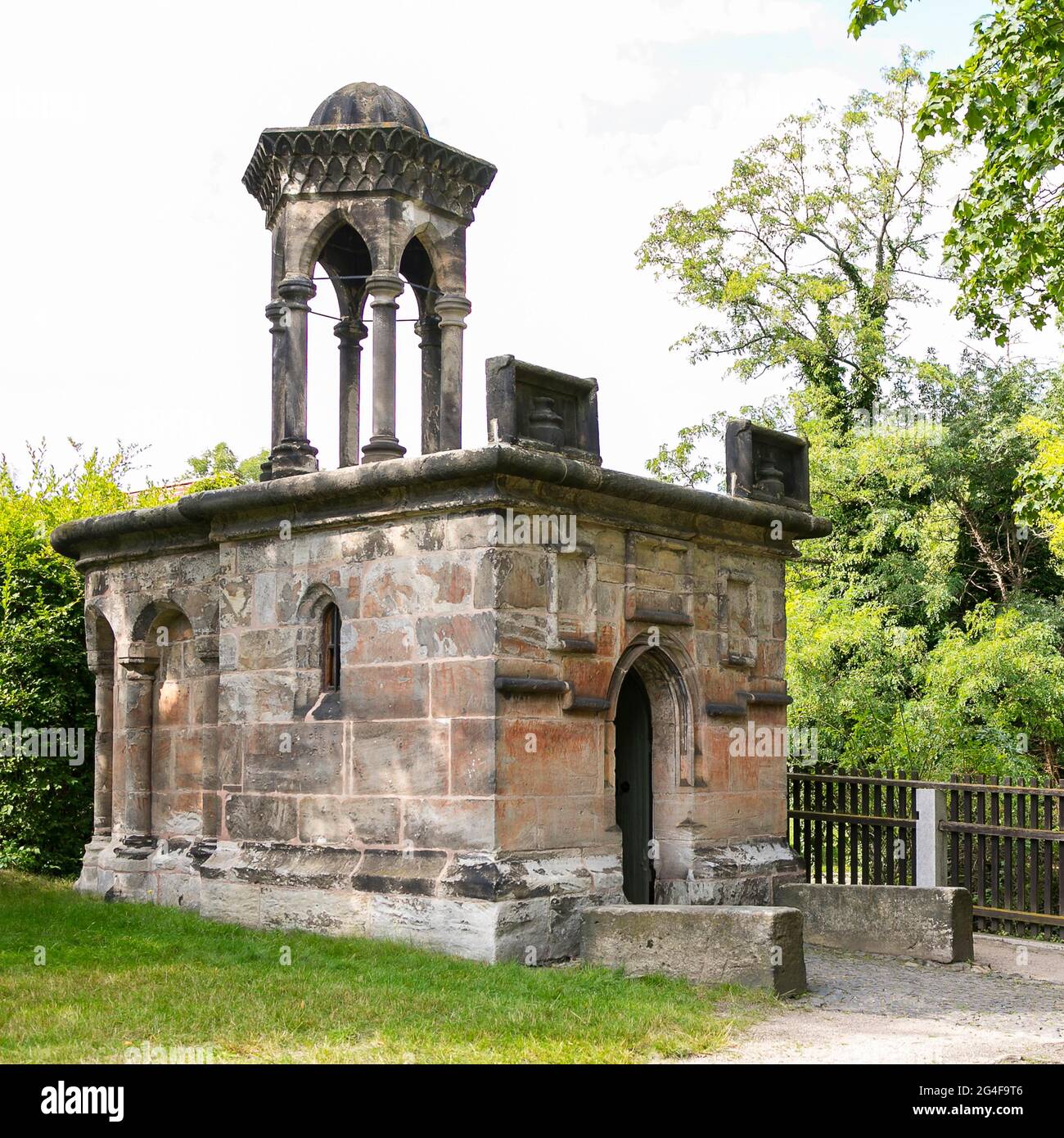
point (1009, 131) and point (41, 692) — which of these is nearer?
point (1009, 131)

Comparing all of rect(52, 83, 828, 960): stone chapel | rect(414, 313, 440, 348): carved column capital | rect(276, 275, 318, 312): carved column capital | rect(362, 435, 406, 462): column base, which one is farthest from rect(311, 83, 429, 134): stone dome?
rect(362, 435, 406, 462): column base

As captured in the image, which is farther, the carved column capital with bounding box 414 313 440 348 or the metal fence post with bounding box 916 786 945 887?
the carved column capital with bounding box 414 313 440 348

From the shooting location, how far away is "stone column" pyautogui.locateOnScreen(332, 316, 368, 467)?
11922 mm

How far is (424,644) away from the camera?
9.16 m

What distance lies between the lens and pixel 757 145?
26.1 m

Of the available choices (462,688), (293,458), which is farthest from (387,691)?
(293,458)

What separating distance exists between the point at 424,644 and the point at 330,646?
120 cm

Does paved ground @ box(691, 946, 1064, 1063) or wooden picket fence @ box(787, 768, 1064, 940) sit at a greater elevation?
wooden picket fence @ box(787, 768, 1064, 940)

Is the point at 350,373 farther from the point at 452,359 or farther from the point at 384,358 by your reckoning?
the point at 384,358

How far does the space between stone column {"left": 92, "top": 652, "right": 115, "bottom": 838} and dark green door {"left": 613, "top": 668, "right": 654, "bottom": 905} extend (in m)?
4.75

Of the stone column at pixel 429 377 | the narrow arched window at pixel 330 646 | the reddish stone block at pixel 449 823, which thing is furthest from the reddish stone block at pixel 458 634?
the stone column at pixel 429 377

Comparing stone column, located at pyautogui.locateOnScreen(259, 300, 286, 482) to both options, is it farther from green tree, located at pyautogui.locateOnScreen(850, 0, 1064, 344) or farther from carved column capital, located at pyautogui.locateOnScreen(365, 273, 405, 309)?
green tree, located at pyautogui.locateOnScreen(850, 0, 1064, 344)

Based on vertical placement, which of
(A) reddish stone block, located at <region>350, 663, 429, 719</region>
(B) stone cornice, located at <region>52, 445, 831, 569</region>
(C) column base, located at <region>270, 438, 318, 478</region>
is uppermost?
(C) column base, located at <region>270, 438, 318, 478</region>
